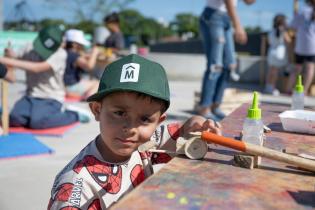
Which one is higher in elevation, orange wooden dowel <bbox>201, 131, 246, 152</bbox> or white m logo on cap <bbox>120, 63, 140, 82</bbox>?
white m logo on cap <bbox>120, 63, 140, 82</bbox>

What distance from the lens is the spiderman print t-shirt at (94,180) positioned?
1443mm

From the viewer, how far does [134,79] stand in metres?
1.47

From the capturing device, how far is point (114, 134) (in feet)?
5.19

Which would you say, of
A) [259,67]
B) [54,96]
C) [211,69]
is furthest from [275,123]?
[259,67]

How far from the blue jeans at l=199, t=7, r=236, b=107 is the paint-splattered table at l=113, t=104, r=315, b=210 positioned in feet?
11.5

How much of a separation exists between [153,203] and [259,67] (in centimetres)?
1008

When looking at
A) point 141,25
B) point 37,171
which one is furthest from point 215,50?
point 141,25

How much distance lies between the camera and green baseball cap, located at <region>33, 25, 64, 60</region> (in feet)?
15.2

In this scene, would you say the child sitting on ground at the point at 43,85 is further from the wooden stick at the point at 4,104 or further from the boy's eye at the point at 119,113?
the boy's eye at the point at 119,113

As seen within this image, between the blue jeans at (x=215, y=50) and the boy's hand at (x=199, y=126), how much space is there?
10.2 ft

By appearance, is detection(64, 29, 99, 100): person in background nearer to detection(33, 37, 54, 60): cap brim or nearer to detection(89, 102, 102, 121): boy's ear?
detection(33, 37, 54, 60): cap brim

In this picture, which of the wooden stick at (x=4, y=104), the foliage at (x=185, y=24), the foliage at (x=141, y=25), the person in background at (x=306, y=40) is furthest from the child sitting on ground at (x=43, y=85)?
the foliage at (x=185, y=24)

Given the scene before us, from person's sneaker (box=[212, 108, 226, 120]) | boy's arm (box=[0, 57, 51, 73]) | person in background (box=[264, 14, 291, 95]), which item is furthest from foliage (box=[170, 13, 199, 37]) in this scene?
boy's arm (box=[0, 57, 51, 73])

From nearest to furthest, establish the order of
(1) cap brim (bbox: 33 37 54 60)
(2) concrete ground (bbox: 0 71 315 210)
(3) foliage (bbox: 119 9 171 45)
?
(2) concrete ground (bbox: 0 71 315 210) → (1) cap brim (bbox: 33 37 54 60) → (3) foliage (bbox: 119 9 171 45)
